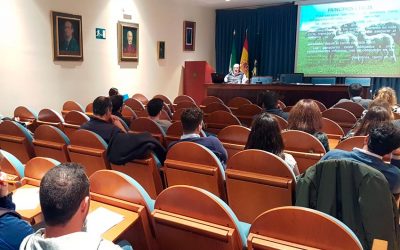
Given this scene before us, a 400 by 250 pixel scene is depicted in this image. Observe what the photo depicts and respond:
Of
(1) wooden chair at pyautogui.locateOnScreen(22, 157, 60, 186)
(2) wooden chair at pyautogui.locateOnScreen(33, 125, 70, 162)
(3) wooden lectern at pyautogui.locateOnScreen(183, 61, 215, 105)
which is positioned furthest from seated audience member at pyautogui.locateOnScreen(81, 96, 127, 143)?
(3) wooden lectern at pyautogui.locateOnScreen(183, 61, 215, 105)

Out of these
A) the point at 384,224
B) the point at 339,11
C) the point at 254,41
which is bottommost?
the point at 384,224

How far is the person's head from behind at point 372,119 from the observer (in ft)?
8.77

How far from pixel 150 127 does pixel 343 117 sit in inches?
92.0

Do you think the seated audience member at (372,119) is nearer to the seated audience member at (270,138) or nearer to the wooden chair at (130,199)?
the seated audience member at (270,138)

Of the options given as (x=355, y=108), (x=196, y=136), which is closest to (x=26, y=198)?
(x=196, y=136)

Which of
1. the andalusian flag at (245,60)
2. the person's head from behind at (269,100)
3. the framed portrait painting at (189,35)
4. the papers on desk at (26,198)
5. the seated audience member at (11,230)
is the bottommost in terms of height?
the papers on desk at (26,198)

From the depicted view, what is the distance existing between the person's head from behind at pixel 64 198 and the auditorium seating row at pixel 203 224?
1.04 ft

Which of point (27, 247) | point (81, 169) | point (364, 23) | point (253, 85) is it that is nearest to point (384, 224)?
point (81, 169)

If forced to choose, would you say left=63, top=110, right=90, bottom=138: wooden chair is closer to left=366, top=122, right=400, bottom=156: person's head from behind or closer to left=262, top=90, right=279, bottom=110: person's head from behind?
left=262, top=90, right=279, bottom=110: person's head from behind

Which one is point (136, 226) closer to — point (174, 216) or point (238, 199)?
point (174, 216)

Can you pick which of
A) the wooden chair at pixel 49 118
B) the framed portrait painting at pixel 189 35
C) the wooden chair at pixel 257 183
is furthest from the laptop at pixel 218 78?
the wooden chair at pixel 257 183

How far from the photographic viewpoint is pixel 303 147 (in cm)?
271

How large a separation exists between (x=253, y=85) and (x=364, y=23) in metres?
3.46

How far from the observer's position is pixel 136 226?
1589mm
